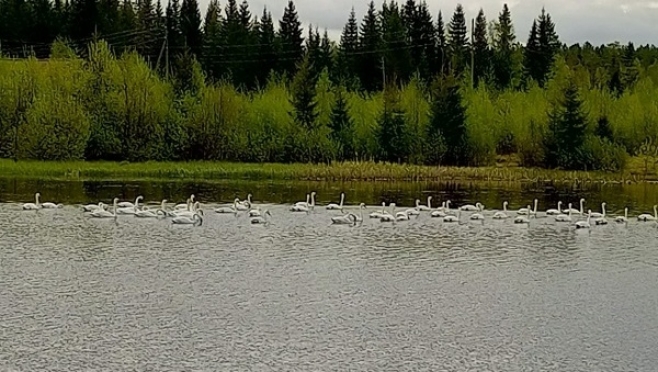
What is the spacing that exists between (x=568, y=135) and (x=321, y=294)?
45291 millimetres

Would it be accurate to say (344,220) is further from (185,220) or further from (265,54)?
(265,54)

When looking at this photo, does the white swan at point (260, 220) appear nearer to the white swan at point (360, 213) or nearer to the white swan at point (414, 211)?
A: the white swan at point (360, 213)

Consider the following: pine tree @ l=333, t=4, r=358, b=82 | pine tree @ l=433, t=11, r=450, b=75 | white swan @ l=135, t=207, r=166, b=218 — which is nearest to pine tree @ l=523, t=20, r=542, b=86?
pine tree @ l=433, t=11, r=450, b=75

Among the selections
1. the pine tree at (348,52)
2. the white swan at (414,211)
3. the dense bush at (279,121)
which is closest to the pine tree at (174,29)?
the pine tree at (348,52)

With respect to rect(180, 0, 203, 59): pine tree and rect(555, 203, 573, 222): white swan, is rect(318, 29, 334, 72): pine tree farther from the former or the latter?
rect(555, 203, 573, 222): white swan

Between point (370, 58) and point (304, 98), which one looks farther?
point (370, 58)

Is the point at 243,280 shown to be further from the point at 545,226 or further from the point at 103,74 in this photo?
the point at 103,74

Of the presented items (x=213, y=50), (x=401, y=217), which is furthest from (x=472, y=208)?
(x=213, y=50)

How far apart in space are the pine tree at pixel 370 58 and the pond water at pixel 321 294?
183 feet

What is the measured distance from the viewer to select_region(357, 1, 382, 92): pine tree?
305ft

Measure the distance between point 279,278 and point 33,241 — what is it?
9105mm

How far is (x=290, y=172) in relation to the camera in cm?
5984

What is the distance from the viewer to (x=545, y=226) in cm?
3709

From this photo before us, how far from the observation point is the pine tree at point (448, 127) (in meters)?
66.7
